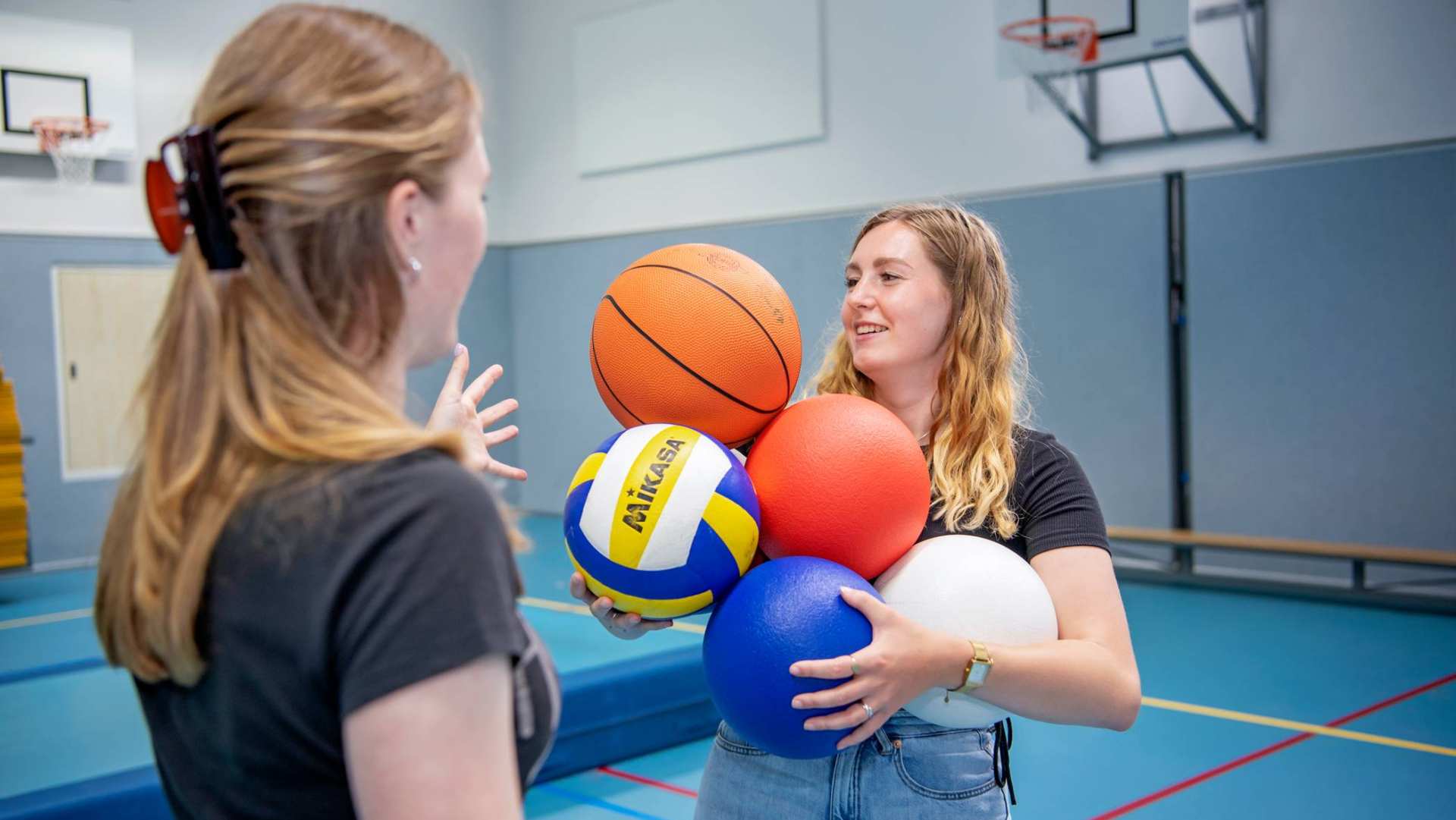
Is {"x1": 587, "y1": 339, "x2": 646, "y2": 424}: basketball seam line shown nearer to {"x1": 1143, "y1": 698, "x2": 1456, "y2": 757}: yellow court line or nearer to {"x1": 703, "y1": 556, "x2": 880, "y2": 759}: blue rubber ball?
{"x1": 703, "y1": 556, "x2": 880, "y2": 759}: blue rubber ball

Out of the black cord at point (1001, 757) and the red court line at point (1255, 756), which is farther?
the red court line at point (1255, 756)

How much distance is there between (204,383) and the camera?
858mm

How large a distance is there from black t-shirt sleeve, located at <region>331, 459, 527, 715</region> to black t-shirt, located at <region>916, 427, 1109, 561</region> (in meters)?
1.07

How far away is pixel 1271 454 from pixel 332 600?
614 centimetres

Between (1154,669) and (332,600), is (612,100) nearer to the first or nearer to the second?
(1154,669)

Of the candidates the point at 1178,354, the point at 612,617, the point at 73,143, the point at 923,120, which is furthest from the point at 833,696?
the point at 73,143

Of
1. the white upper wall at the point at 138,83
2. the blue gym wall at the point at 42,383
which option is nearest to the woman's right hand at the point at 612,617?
the white upper wall at the point at 138,83

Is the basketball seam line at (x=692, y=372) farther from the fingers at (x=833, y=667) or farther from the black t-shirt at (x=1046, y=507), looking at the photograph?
the fingers at (x=833, y=667)

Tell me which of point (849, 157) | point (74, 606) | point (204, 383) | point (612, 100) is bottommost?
point (74, 606)

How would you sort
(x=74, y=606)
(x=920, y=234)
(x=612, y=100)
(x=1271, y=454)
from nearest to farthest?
(x=920, y=234) < (x=1271, y=454) < (x=74, y=606) < (x=612, y=100)

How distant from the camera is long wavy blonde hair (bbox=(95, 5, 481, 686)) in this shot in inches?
32.6

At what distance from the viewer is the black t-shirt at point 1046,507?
1.69 meters

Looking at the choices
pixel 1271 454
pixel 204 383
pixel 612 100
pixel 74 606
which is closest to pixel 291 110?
pixel 204 383

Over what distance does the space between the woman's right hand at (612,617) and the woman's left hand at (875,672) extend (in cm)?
34
